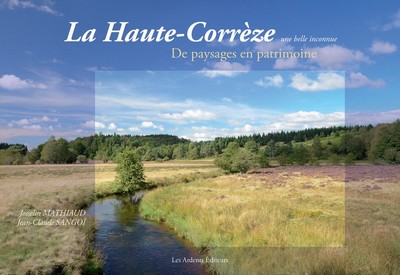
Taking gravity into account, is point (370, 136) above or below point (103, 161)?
above

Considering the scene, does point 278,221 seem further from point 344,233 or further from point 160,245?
point 160,245

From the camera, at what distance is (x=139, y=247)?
21.0 meters

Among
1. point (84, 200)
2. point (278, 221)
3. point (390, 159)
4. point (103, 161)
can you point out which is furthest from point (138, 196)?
point (390, 159)

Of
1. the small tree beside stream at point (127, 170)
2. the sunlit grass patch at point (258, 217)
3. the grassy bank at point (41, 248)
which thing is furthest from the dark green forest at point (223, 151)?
the grassy bank at point (41, 248)

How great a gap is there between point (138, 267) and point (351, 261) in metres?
10.3

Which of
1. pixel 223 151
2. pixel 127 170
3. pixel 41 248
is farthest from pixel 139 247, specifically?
pixel 223 151

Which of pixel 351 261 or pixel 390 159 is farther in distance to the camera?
pixel 390 159

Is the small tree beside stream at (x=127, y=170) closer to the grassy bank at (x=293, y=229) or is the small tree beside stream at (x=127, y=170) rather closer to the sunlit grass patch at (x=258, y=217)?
the sunlit grass patch at (x=258, y=217)

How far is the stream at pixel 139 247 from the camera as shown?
1742cm

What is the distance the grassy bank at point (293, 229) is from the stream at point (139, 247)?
1008mm

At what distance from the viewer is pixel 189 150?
384ft

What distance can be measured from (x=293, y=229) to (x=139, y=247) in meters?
9.45

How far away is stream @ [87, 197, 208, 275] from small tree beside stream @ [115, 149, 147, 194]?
13.3 metres

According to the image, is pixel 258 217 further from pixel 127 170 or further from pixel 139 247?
pixel 127 170
